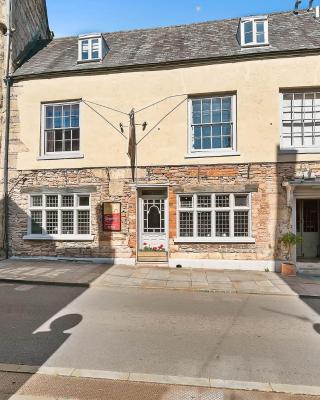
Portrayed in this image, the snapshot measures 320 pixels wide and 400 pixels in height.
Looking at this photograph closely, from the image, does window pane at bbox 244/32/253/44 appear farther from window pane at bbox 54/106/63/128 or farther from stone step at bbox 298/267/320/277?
stone step at bbox 298/267/320/277

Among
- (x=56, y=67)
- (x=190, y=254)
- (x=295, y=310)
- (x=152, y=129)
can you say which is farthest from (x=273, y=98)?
(x=56, y=67)

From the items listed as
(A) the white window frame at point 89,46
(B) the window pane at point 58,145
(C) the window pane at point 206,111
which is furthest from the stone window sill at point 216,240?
(A) the white window frame at point 89,46

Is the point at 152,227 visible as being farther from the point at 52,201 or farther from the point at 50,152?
the point at 50,152

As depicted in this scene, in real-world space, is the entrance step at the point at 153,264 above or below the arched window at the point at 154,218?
below

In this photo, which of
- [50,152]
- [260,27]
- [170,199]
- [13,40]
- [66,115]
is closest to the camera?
[170,199]

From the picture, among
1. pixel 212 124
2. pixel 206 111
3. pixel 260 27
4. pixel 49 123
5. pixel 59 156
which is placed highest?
pixel 260 27

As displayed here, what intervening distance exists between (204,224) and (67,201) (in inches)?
230

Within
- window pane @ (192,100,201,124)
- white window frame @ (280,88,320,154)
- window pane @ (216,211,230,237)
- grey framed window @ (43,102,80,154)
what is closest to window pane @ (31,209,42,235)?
grey framed window @ (43,102,80,154)

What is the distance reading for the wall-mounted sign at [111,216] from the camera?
38.9ft

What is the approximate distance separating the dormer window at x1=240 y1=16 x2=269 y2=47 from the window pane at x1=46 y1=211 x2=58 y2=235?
10.5m

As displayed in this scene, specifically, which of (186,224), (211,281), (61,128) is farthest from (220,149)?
(61,128)

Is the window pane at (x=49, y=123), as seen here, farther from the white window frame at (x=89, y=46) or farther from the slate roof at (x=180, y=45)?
the white window frame at (x=89, y=46)

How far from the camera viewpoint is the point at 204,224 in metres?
11.6

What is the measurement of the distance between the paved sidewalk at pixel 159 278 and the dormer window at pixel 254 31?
9.15 metres
